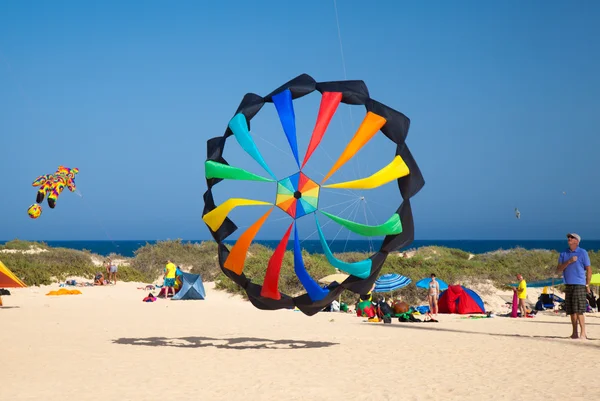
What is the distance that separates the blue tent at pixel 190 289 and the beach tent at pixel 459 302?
320 inches

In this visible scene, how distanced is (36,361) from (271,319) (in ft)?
24.8

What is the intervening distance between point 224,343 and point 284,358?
212cm

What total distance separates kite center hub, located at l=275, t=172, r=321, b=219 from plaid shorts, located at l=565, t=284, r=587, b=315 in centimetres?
500

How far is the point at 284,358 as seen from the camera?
412 inches

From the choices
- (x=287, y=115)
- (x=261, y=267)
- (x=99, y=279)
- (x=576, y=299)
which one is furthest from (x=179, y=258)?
(x=576, y=299)

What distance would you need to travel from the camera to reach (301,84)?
11312mm

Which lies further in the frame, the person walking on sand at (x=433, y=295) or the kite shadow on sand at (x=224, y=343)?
the person walking on sand at (x=433, y=295)

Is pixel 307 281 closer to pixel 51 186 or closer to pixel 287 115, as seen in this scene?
pixel 287 115

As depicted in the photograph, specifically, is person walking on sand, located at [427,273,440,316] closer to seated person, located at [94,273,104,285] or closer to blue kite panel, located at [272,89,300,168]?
blue kite panel, located at [272,89,300,168]

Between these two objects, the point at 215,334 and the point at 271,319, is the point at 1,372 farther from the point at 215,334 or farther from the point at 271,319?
the point at 271,319

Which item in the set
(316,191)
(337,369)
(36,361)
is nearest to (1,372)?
(36,361)

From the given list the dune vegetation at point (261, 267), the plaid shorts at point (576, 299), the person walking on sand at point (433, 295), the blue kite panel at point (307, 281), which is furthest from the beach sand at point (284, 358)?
the dune vegetation at point (261, 267)

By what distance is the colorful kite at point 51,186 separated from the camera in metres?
23.5

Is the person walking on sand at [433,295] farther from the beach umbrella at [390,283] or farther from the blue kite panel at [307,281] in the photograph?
the blue kite panel at [307,281]
